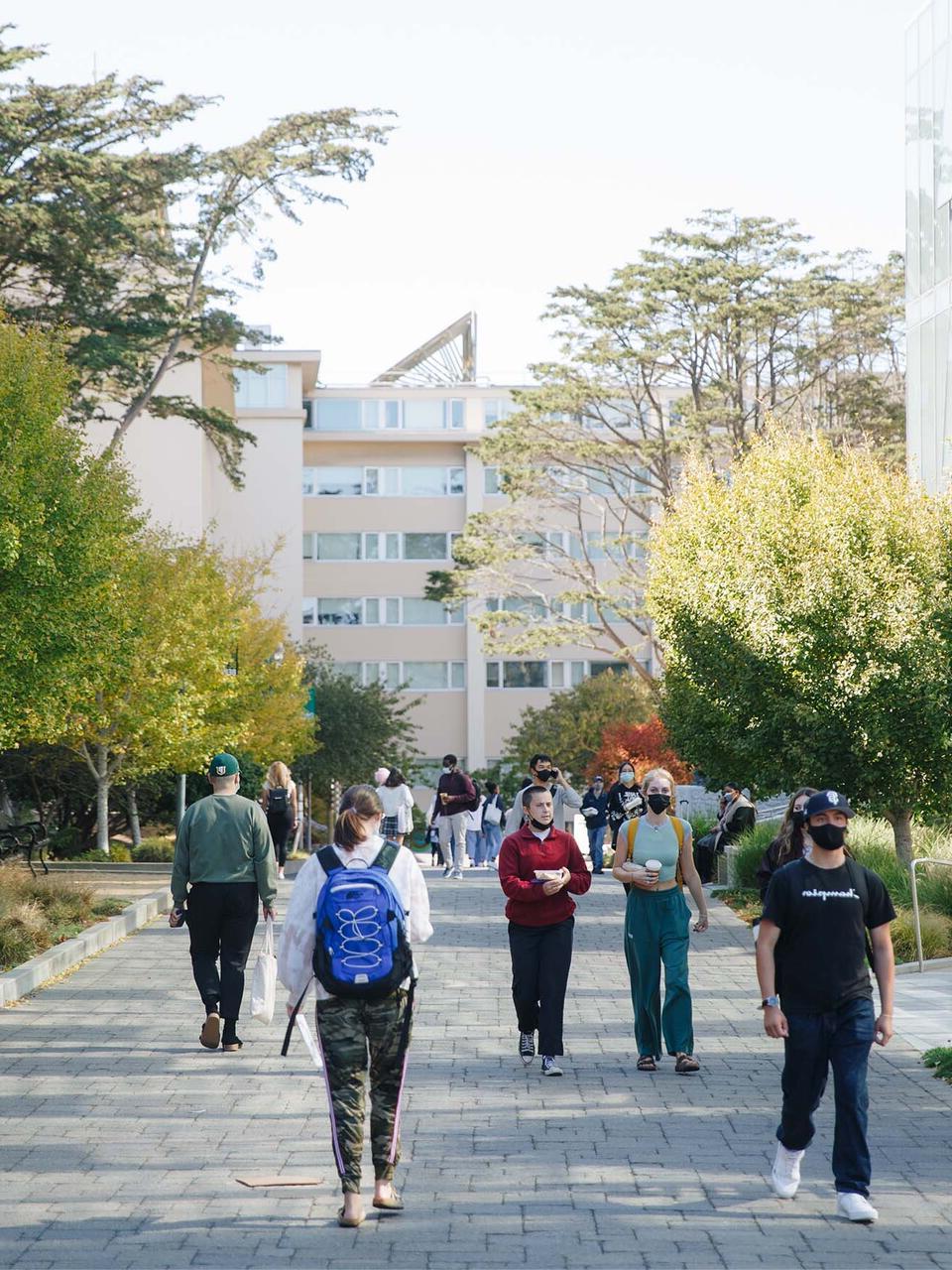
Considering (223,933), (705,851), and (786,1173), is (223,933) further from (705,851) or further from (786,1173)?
(705,851)

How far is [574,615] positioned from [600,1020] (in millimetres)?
53026

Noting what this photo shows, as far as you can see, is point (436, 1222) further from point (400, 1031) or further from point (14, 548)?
point (14, 548)

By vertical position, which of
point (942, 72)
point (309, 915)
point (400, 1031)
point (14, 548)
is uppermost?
point (942, 72)

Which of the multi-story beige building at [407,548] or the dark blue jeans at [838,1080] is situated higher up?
the multi-story beige building at [407,548]

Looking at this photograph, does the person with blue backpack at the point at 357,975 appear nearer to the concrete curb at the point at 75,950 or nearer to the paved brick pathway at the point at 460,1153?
the paved brick pathway at the point at 460,1153

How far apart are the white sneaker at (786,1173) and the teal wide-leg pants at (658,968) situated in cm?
302

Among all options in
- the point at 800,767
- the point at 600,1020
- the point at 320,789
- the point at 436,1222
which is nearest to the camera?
the point at 436,1222

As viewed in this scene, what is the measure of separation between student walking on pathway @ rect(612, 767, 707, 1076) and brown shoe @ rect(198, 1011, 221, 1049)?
106 inches

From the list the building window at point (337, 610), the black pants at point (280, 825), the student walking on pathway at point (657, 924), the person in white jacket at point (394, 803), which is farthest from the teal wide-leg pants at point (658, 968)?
the building window at point (337, 610)

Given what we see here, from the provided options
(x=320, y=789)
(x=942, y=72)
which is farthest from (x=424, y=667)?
(x=942, y=72)

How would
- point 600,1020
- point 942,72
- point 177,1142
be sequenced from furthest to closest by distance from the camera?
point 942,72, point 600,1020, point 177,1142

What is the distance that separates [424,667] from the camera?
7125 centimetres

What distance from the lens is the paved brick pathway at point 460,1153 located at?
6.72 m

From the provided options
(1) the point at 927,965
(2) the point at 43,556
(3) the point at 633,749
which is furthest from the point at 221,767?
(3) the point at 633,749
